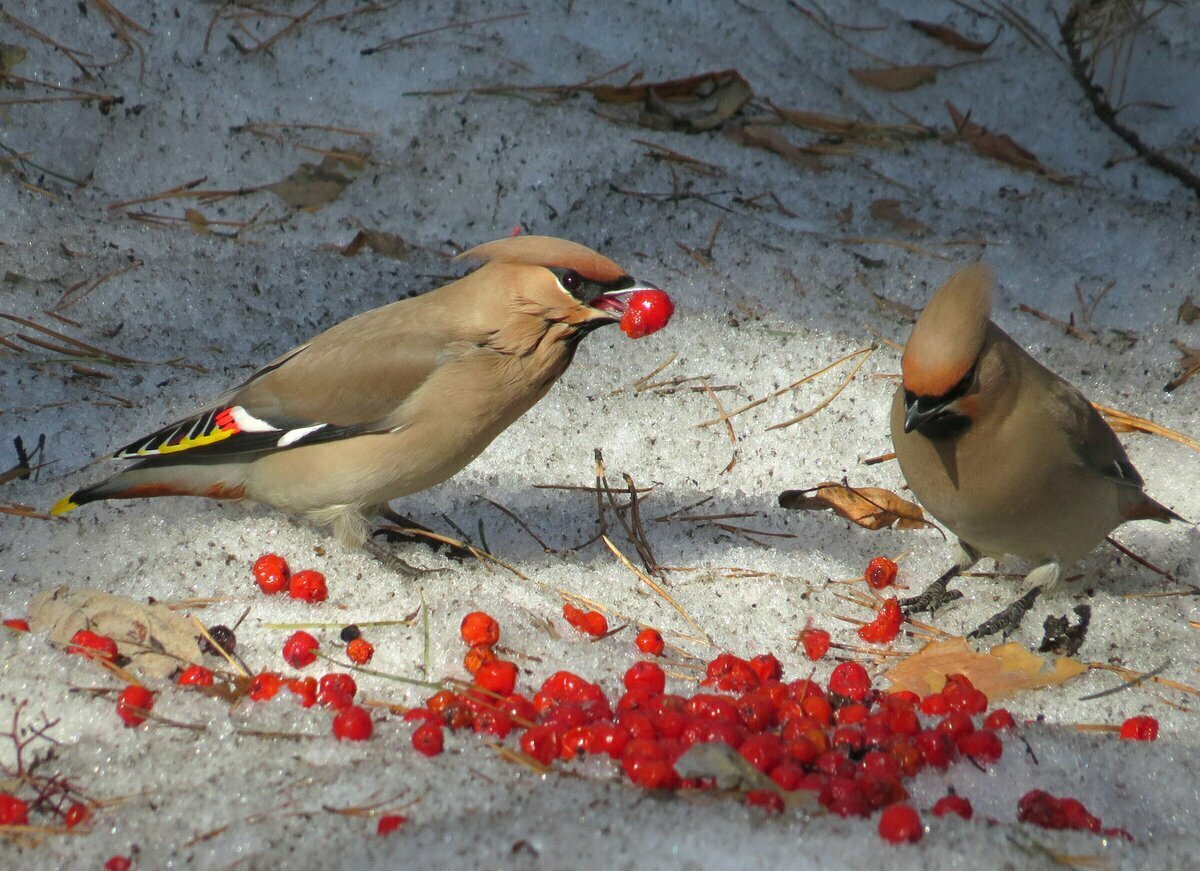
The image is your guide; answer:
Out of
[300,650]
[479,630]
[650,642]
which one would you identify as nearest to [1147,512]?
[650,642]

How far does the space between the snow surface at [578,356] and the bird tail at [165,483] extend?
0.09 metres

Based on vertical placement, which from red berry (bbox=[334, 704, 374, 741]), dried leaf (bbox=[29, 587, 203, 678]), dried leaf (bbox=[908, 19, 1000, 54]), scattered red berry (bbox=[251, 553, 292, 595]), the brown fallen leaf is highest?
dried leaf (bbox=[908, 19, 1000, 54])

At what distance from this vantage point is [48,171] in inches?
168

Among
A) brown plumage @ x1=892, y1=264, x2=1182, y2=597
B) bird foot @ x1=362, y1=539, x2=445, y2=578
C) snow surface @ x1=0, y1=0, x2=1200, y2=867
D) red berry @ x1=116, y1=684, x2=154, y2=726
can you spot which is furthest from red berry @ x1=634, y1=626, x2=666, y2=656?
red berry @ x1=116, y1=684, x2=154, y2=726

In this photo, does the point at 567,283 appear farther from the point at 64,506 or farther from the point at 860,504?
the point at 64,506

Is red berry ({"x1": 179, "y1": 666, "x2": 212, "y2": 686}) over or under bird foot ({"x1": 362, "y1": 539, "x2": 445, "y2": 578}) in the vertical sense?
over

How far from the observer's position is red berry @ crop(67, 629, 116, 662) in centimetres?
255

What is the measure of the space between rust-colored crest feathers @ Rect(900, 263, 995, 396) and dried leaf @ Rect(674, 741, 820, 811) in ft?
3.35

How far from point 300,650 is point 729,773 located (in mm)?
1006

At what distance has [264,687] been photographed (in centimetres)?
254

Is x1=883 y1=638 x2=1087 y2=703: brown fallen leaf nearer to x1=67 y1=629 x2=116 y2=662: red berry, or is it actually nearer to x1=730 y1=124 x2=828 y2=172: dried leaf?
x1=67 y1=629 x2=116 y2=662: red berry

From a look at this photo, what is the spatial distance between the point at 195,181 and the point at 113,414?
1.13m

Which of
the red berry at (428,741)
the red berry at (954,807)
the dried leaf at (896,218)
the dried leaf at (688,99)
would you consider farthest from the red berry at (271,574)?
the dried leaf at (896,218)

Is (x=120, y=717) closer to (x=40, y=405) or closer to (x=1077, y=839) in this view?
(x=40, y=405)
